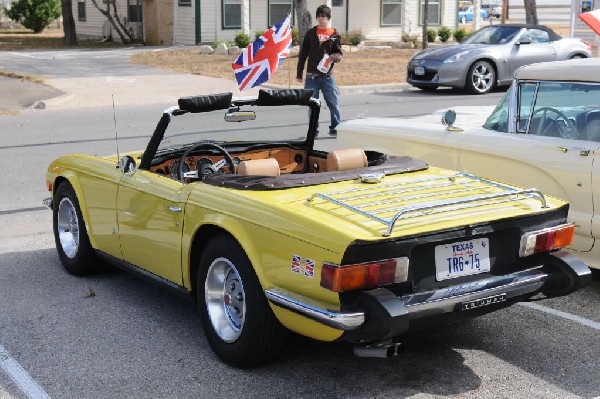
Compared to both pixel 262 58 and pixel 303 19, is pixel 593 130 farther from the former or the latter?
pixel 303 19

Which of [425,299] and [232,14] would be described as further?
[232,14]

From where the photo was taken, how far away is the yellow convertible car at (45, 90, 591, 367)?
4.05 meters

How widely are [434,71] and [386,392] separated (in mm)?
15098

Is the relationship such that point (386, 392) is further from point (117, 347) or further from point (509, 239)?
point (117, 347)

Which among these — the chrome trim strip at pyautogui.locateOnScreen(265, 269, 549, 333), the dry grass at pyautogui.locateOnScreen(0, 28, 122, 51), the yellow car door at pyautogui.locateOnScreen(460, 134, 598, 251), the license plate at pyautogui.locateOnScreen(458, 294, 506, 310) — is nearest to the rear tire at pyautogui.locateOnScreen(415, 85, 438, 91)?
the yellow car door at pyautogui.locateOnScreen(460, 134, 598, 251)

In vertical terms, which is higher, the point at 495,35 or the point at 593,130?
the point at 495,35

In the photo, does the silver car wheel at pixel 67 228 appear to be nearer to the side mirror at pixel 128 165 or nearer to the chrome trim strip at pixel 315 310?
the side mirror at pixel 128 165

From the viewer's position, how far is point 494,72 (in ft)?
62.0

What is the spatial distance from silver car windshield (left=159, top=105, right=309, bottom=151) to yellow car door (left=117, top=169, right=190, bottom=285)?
342mm

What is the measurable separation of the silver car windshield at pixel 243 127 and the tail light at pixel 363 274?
1.87m

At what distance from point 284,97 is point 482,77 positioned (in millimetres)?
13634

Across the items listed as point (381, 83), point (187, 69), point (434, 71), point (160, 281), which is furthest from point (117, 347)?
point (187, 69)

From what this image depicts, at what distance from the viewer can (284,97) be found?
5867 mm

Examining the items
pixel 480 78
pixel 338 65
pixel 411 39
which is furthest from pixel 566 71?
pixel 411 39
